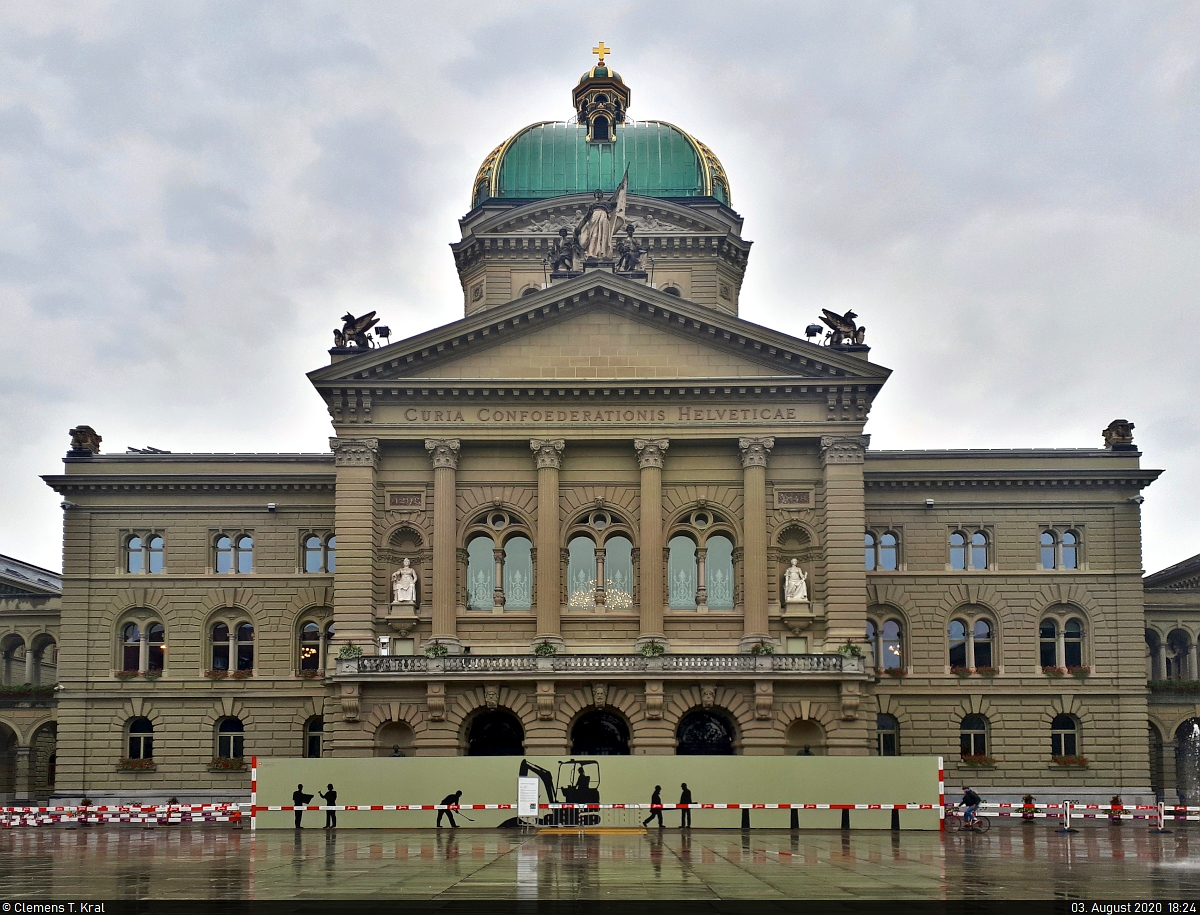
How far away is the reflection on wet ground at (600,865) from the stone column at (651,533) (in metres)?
11.8

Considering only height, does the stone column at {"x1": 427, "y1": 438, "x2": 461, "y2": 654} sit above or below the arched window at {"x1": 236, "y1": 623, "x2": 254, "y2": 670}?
above

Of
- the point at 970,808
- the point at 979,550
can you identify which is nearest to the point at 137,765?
the point at 970,808

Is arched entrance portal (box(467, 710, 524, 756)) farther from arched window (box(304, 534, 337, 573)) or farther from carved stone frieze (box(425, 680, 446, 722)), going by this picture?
arched window (box(304, 534, 337, 573))

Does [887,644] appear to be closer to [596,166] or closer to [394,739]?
[394,739]

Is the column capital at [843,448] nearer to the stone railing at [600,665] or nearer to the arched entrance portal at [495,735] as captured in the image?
the stone railing at [600,665]

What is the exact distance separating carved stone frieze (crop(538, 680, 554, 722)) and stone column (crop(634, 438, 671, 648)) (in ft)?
13.9

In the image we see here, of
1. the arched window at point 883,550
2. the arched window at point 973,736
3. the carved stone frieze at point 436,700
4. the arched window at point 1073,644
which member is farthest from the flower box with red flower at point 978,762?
the carved stone frieze at point 436,700

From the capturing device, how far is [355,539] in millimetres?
56281

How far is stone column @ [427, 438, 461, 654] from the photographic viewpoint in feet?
182

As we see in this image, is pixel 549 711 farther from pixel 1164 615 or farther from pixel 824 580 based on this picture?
pixel 1164 615

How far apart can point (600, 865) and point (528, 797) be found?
40.6ft

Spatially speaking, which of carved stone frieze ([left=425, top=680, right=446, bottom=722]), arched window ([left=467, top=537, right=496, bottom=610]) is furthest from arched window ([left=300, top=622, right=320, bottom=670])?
carved stone frieze ([left=425, top=680, right=446, bottom=722])

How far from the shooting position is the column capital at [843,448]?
56719mm

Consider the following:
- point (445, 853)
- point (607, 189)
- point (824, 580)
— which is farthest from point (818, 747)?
point (607, 189)
